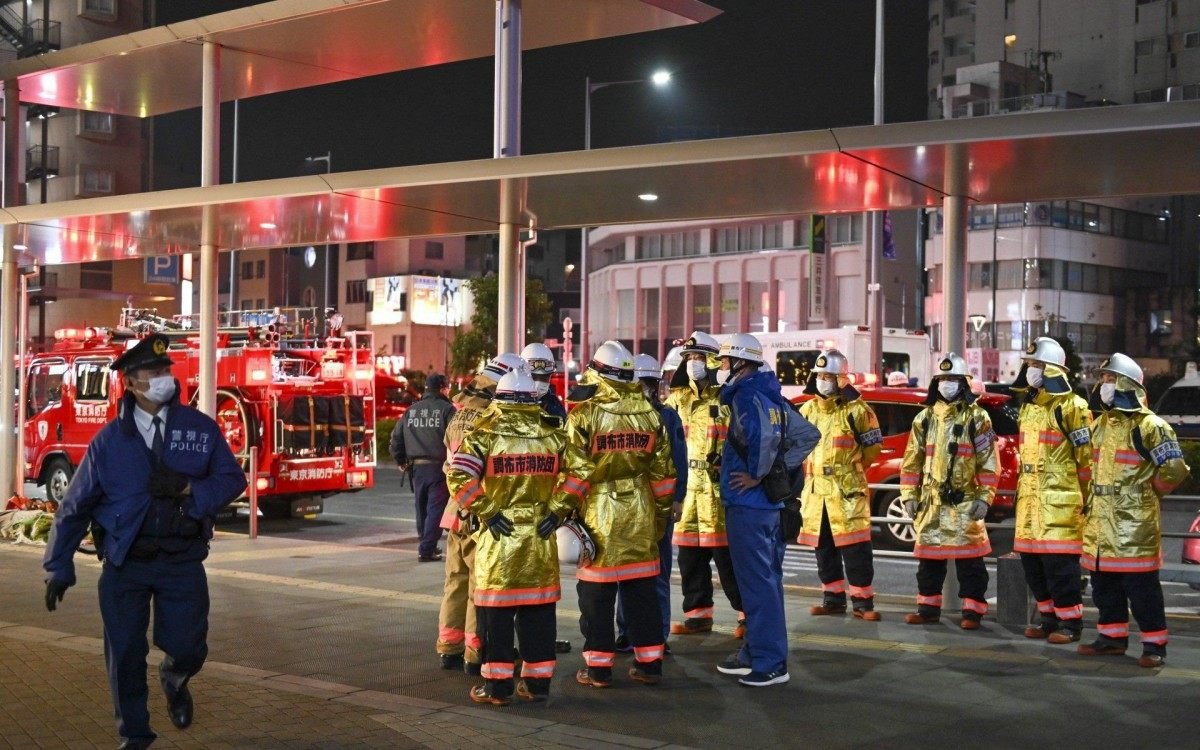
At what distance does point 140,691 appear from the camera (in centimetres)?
645

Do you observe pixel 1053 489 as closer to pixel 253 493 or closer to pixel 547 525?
pixel 547 525

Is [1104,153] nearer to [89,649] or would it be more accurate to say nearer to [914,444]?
[914,444]

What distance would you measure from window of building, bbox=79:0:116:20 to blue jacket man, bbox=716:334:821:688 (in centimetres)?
5674

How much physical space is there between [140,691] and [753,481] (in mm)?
3749

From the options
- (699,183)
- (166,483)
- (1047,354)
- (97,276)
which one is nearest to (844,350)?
(699,183)

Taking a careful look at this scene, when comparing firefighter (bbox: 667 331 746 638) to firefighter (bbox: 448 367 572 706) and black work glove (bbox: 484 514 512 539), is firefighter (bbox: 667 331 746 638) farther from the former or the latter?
black work glove (bbox: 484 514 512 539)

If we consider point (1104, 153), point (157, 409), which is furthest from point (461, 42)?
point (157, 409)

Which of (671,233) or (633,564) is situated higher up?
(671,233)

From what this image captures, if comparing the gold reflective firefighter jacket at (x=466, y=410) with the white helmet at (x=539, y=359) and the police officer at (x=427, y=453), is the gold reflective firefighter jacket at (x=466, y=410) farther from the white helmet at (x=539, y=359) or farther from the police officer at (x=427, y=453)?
the police officer at (x=427, y=453)

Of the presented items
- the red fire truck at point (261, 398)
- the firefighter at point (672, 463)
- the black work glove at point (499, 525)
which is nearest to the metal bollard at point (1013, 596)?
the firefighter at point (672, 463)

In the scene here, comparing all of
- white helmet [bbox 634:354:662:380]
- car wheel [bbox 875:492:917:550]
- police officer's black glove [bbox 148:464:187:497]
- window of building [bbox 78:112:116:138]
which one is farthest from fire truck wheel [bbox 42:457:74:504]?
window of building [bbox 78:112:116:138]

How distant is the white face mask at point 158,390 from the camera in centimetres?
654

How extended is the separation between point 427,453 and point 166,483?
792 centimetres

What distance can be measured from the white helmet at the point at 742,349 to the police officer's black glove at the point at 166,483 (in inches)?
141
